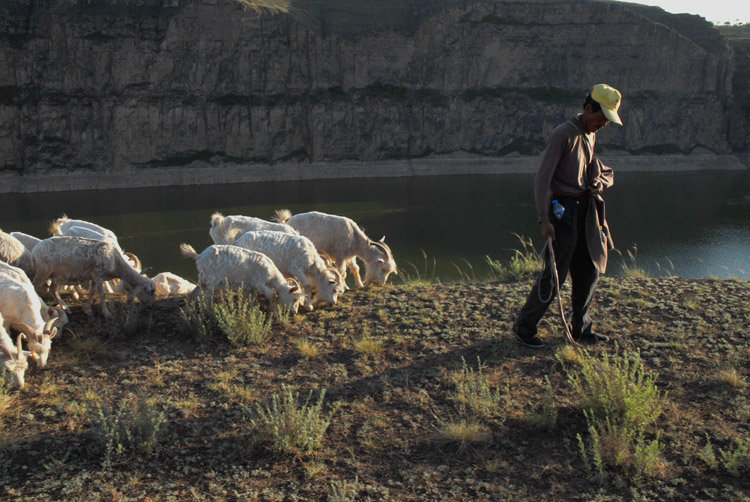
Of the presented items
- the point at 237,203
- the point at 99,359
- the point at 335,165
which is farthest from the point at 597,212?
the point at 335,165

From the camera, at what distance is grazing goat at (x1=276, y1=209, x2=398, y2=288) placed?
991 centimetres

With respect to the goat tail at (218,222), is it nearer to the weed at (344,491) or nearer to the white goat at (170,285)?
the white goat at (170,285)

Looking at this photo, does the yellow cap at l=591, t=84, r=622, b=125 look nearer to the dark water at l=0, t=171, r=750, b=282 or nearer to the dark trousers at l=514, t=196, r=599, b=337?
the dark trousers at l=514, t=196, r=599, b=337

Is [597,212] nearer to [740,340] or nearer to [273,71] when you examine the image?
[740,340]

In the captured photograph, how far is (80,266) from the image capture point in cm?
738

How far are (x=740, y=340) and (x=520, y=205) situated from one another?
40.8 m

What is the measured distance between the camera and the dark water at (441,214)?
89.8 ft

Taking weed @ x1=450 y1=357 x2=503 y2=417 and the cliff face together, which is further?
the cliff face

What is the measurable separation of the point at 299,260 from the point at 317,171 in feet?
222

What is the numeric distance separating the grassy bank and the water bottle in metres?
1.23

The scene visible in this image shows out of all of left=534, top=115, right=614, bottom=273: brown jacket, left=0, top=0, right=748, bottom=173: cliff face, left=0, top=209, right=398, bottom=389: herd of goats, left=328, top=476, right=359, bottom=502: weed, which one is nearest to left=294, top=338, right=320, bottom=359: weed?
left=0, top=209, right=398, bottom=389: herd of goats

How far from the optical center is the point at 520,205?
148 ft

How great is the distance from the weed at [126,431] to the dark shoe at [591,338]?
12.7 feet

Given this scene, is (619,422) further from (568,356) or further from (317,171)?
(317,171)
